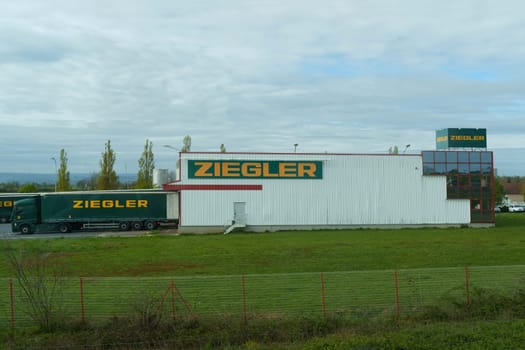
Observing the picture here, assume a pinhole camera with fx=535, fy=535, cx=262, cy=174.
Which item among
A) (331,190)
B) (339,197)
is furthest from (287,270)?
(339,197)

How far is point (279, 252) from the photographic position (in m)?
31.3

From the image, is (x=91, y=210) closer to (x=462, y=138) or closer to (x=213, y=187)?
(x=213, y=187)

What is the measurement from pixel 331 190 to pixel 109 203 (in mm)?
20768

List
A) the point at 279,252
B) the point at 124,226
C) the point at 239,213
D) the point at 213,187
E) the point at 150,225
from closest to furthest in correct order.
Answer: the point at 279,252
the point at 213,187
the point at 239,213
the point at 124,226
the point at 150,225

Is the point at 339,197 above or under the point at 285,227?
above

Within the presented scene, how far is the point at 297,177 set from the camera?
158 feet

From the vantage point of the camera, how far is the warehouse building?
46.9 metres

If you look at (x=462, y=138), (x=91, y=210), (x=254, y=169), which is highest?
(x=462, y=138)

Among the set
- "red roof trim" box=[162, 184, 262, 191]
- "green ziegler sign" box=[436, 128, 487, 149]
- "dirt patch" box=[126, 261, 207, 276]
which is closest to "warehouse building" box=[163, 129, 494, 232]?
"red roof trim" box=[162, 184, 262, 191]

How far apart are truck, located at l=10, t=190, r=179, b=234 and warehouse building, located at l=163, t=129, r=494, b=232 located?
11.6ft

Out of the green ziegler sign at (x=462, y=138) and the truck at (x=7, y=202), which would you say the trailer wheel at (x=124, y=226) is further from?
the green ziegler sign at (x=462, y=138)

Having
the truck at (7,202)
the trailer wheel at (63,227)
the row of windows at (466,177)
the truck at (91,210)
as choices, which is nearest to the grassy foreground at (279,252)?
the row of windows at (466,177)

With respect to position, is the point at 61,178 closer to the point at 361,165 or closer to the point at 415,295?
the point at 361,165

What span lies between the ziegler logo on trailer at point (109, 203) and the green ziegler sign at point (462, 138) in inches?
1132
